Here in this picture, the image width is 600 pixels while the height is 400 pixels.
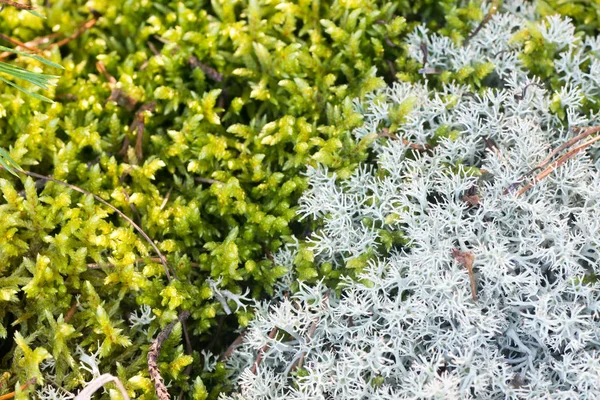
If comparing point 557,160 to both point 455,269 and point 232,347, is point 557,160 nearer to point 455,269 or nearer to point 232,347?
point 455,269

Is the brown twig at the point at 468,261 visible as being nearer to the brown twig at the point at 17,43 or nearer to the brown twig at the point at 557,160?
the brown twig at the point at 557,160

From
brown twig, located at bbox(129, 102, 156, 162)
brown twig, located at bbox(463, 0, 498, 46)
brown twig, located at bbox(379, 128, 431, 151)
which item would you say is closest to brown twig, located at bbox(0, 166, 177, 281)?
brown twig, located at bbox(129, 102, 156, 162)

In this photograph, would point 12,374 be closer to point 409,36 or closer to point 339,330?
point 339,330

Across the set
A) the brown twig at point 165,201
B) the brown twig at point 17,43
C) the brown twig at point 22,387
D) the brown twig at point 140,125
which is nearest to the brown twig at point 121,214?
the brown twig at point 165,201

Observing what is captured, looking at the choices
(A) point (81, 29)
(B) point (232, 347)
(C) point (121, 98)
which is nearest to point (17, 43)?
(A) point (81, 29)

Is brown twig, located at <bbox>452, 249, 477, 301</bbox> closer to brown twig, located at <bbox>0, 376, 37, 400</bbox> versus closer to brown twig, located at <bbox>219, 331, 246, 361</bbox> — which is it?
brown twig, located at <bbox>219, 331, 246, 361</bbox>

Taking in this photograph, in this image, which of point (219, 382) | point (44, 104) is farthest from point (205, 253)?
point (44, 104)

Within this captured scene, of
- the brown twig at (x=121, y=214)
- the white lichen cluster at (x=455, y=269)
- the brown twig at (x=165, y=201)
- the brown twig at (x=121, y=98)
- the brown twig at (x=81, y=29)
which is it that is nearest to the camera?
the white lichen cluster at (x=455, y=269)
